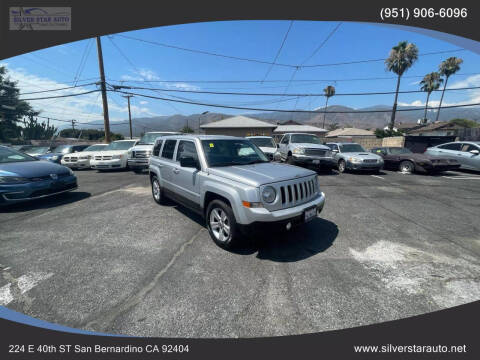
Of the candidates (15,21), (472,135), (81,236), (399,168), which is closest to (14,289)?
(81,236)

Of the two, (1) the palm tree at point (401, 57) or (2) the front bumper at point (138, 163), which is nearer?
(2) the front bumper at point (138, 163)

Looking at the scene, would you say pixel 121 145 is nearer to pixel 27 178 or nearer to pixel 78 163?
pixel 78 163

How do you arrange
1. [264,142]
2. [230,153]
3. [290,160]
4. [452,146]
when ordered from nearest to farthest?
[230,153] < [290,160] < [452,146] < [264,142]

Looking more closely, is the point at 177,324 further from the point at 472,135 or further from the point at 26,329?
the point at 472,135

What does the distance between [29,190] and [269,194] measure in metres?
5.77

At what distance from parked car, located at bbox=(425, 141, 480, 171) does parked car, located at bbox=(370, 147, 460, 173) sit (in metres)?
0.89

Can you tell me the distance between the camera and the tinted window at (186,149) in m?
3.89

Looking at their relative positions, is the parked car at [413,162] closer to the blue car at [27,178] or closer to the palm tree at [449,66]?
the blue car at [27,178]

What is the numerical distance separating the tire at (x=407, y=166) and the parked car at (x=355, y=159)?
164 cm

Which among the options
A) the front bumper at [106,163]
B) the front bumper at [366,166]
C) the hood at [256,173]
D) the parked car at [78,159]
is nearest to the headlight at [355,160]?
the front bumper at [366,166]

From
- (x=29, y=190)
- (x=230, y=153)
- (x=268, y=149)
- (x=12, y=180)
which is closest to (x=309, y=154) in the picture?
(x=268, y=149)

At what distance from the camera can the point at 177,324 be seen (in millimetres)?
1897

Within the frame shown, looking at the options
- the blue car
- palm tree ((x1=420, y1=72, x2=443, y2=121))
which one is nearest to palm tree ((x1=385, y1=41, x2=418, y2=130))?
palm tree ((x1=420, y1=72, x2=443, y2=121))

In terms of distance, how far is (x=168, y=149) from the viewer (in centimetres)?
476
